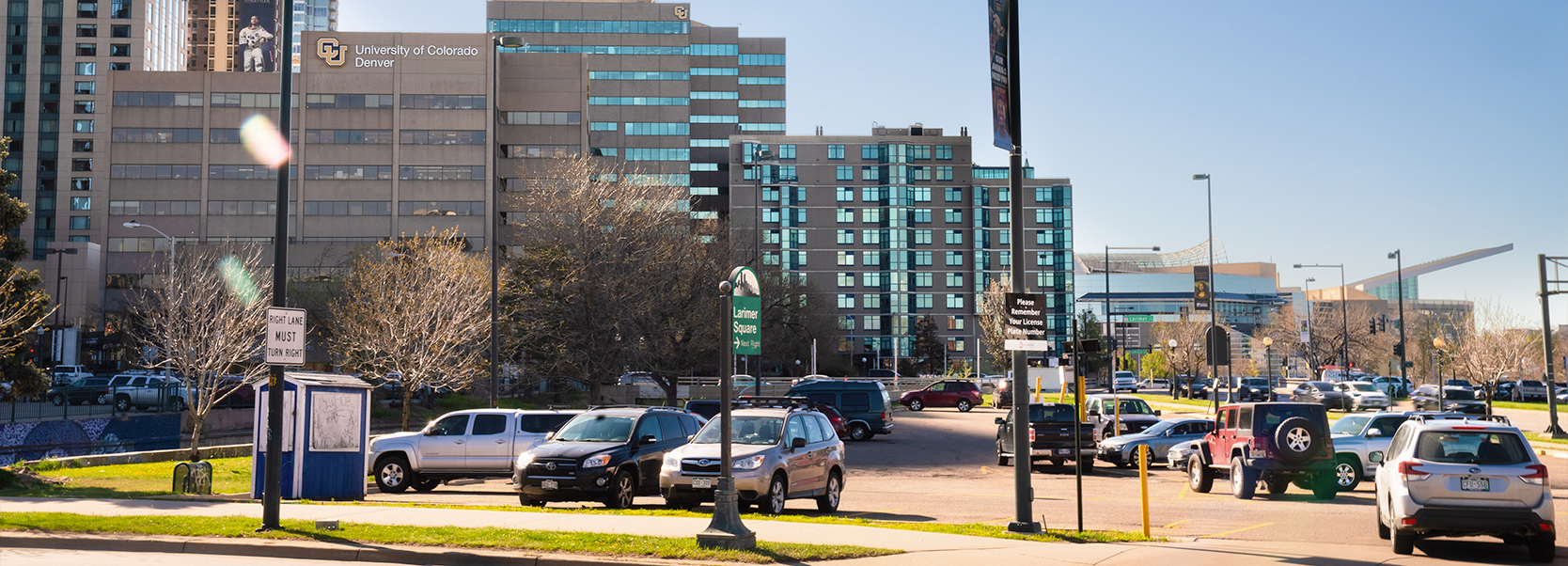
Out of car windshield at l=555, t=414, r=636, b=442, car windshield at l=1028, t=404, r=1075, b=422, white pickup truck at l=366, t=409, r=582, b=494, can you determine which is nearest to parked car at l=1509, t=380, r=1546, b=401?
car windshield at l=1028, t=404, r=1075, b=422

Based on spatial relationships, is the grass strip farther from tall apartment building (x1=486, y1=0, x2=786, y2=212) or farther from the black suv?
tall apartment building (x1=486, y1=0, x2=786, y2=212)

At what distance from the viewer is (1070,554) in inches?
460

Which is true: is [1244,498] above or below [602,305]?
below

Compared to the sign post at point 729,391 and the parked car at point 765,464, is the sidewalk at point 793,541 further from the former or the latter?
the parked car at point 765,464

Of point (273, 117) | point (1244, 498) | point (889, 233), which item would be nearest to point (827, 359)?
point (889, 233)

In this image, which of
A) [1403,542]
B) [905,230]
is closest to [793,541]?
[1403,542]

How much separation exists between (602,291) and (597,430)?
73.3ft

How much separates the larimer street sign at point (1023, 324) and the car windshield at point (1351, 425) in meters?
13.7

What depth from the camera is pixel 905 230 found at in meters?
126

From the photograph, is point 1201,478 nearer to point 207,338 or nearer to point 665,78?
point 207,338

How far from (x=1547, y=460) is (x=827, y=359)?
71.1 m

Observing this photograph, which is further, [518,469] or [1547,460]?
[1547,460]

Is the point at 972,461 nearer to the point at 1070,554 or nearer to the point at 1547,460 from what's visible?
the point at 1547,460

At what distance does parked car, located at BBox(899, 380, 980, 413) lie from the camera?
5597 centimetres
